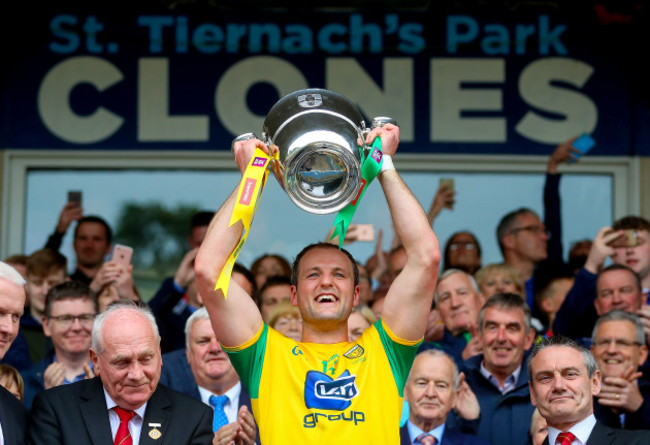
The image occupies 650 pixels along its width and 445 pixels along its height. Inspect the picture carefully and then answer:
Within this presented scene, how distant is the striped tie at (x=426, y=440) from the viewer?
5902mm

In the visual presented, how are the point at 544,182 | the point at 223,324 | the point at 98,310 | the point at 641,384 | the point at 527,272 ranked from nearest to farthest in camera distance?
1. the point at 223,324
2. the point at 641,384
3. the point at 98,310
4. the point at 527,272
5. the point at 544,182

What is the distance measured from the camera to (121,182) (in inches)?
373

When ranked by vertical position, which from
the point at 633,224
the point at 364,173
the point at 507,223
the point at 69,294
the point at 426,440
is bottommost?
the point at 426,440

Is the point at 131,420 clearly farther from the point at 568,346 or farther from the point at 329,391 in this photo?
the point at 568,346

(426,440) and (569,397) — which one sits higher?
(569,397)

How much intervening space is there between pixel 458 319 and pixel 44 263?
2660 mm

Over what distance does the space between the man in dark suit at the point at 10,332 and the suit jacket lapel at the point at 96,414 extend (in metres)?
0.25

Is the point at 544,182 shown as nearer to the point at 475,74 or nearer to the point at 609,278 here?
the point at 475,74

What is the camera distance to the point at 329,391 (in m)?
4.70

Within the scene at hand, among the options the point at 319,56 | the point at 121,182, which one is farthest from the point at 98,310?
the point at 319,56

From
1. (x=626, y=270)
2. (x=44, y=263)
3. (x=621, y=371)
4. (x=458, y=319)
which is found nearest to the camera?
(x=621, y=371)

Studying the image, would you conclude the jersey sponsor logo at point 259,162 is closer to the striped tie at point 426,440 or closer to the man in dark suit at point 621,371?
the striped tie at point 426,440

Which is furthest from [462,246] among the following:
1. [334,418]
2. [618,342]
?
[334,418]

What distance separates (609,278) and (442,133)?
271 centimetres
